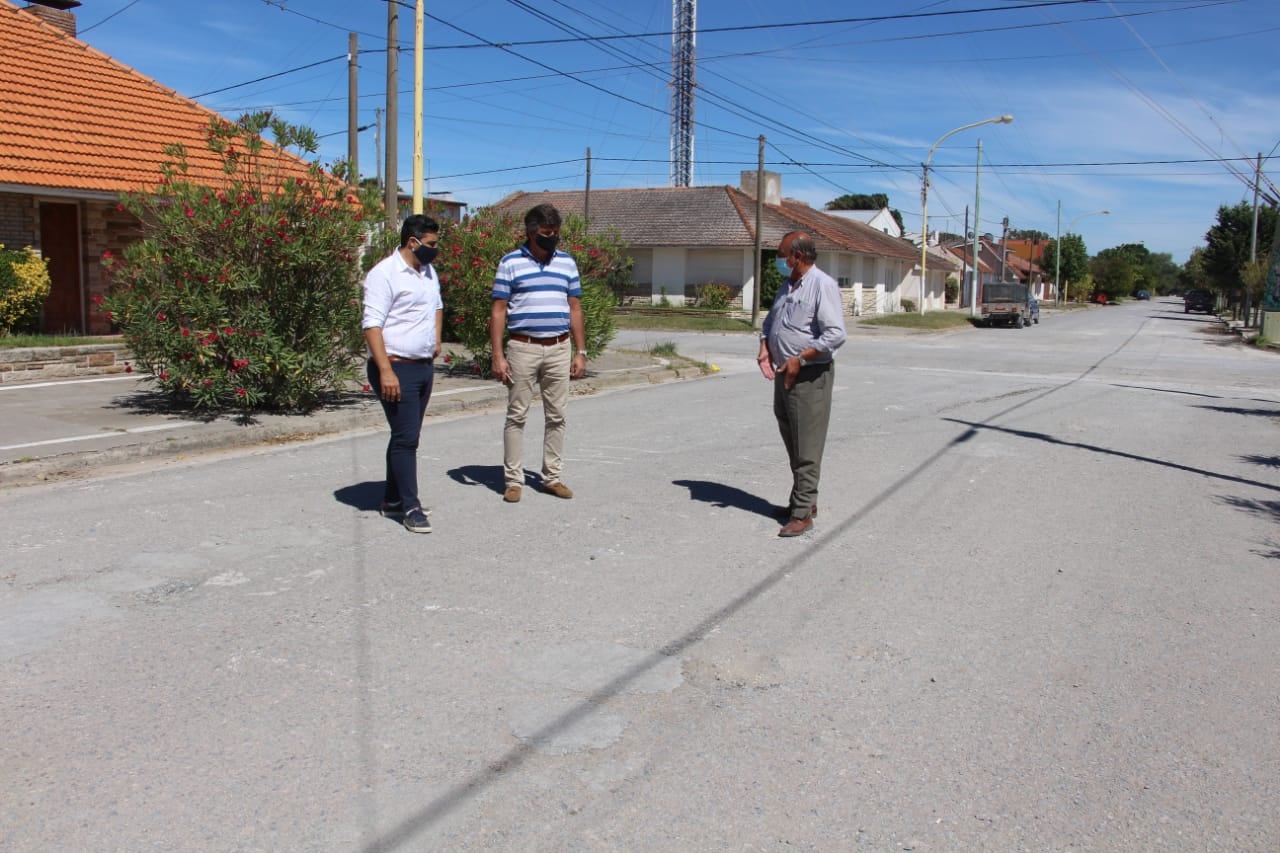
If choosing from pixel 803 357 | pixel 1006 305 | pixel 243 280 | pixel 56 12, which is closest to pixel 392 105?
pixel 56 12

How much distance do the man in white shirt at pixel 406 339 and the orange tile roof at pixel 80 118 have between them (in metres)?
7.82

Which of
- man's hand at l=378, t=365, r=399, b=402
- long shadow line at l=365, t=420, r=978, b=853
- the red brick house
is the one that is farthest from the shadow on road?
the red brick house

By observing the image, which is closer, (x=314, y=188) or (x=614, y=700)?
(x=614, y=700)

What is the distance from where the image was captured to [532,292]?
6820mm

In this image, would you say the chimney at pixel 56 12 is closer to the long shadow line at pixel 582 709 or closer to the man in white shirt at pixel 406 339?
the man in white shirt at pixel 406 339

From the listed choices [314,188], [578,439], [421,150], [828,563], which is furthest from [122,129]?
[828,563]

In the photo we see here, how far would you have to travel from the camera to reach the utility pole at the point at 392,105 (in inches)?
666

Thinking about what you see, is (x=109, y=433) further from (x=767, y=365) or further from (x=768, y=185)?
(x=768, y=185)

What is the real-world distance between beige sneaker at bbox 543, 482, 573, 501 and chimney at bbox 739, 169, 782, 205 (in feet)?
140

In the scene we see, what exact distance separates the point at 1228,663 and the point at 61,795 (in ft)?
14.5

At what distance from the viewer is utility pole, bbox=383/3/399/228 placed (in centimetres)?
1692

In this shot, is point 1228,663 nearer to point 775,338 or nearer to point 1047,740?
point 1047,740

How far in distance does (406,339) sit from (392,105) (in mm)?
12368

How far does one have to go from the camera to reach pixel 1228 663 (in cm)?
451
